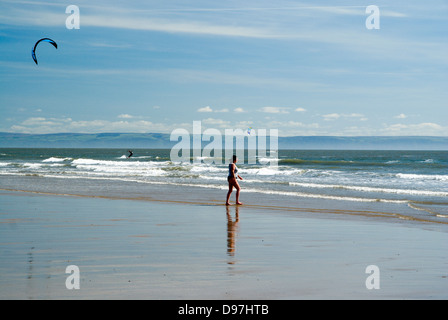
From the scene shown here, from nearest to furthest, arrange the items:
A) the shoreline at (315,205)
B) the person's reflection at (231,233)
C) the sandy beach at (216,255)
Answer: the sandy beach at (216,255)
the person's reflection at (231,233)
the shoreline at (315,205)

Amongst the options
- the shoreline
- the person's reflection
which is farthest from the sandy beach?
the shoreline

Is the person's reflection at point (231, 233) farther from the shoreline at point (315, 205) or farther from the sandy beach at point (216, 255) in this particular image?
the shoreline at point (315, 205)

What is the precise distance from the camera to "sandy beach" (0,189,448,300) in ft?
17.8

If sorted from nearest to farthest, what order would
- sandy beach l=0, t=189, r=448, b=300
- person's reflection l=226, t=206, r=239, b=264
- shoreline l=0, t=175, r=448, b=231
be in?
sandy beach l=0, t=189, r=448, b=300
person's reflection l=226, t=206, r=239, b=264
shoreline l=0, t=175, r=448, b=231

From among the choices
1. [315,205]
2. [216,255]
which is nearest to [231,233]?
[216,255]

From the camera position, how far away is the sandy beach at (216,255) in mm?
5422

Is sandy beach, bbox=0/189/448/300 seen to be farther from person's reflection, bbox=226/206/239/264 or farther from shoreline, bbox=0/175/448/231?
shoreline, bbox=0/175/448/231

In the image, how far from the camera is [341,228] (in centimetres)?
1059

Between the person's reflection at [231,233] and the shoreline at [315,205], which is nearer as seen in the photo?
the person's reflection at [231,233]

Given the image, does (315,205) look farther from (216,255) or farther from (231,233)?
(216,255)

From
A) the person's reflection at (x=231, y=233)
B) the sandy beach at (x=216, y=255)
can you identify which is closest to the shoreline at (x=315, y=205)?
the sandy beach at (x=216, y=255)

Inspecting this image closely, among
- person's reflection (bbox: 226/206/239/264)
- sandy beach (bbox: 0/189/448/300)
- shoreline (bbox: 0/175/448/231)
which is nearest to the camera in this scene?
sandy beach (bbox: 0/189/448/300)

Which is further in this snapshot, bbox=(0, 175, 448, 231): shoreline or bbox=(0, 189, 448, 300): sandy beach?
bbox=(0, 175, 448, 231): shoreline
